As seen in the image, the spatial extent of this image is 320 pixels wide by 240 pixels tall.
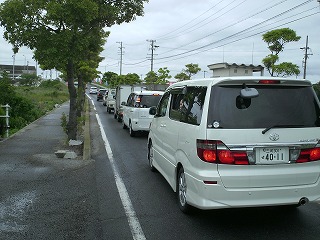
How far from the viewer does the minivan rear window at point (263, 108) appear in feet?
14.7

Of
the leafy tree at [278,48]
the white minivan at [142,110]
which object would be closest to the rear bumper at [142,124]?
the white minivan at [142,110]

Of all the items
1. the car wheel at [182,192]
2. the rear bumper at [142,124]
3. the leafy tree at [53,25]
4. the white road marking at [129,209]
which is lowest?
the white road marking at [129,209]

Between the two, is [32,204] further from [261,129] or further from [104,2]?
[104,2]

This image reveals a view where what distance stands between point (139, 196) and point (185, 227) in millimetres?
1566

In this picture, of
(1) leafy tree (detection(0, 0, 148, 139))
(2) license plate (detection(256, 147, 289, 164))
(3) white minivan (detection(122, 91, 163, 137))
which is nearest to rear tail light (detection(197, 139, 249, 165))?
(2) license plate (detection(256, 147, 289, 164))

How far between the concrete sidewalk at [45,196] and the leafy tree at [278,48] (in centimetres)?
2219

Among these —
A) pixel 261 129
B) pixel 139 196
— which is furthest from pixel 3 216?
pixel 261 129

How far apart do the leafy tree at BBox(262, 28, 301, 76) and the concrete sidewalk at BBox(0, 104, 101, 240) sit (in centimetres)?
2219

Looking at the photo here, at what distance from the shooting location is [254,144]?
14.5 ft

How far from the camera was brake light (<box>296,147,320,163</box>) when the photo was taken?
4569 mm

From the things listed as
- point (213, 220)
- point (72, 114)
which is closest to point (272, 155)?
point (213, 220)

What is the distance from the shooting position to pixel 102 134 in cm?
1514

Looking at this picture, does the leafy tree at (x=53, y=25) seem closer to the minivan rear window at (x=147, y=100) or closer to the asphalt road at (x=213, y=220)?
the minivan rear window at (x=147, y=100)

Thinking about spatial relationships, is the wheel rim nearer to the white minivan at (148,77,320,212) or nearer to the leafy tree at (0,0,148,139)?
the white minivan at (148,77,320,212)
